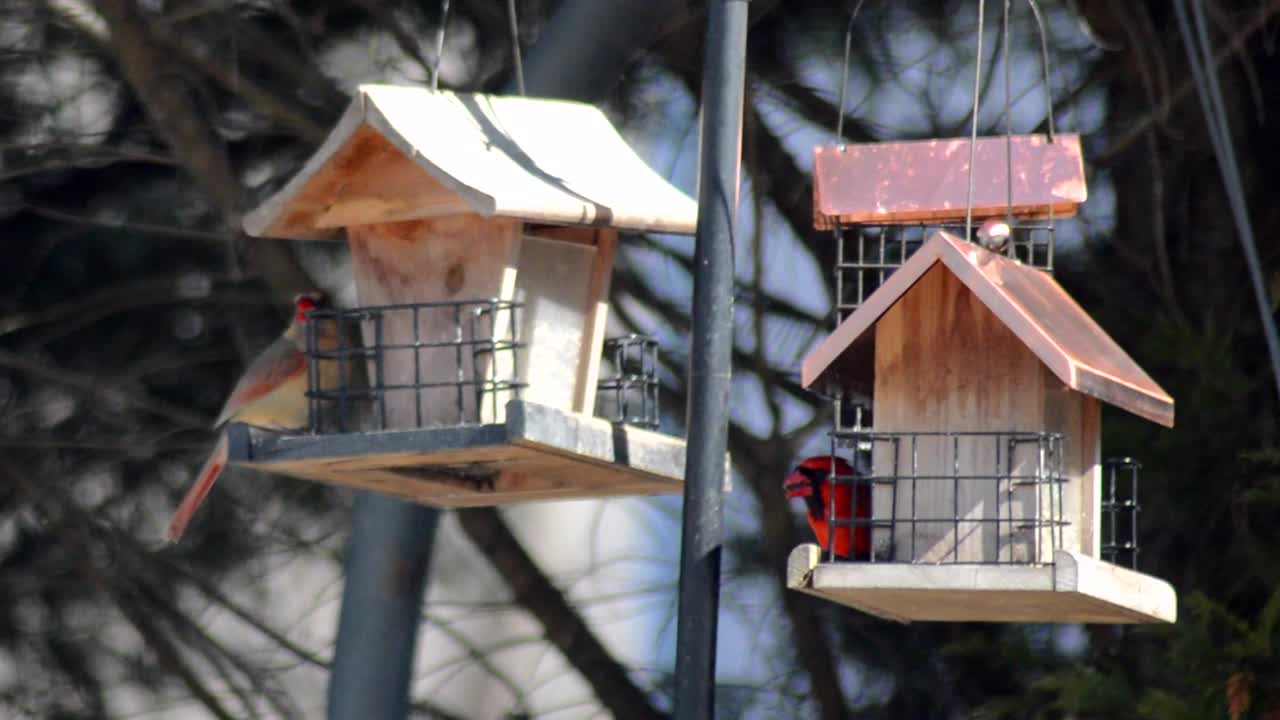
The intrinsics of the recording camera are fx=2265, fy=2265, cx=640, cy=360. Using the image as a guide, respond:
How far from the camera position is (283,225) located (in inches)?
168

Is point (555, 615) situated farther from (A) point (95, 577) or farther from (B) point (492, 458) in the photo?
(B) point (492, 458)

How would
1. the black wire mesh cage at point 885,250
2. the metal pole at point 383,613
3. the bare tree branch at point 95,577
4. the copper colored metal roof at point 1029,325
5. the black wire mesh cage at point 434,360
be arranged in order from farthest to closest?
the bare tree branch at point 95,577 < the metal pole at point 383,613 < the black wire mesh cage at point 885,250 < the black wire mesh cage at point 434,360 < the copper colored metal roof at point 1029,325

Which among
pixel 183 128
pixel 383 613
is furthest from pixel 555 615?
pixel 183 128

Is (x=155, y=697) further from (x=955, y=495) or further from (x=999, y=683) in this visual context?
(x=955, y=495)

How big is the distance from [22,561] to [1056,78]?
354 cm

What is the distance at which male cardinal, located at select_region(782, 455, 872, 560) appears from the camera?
3973 millimetres

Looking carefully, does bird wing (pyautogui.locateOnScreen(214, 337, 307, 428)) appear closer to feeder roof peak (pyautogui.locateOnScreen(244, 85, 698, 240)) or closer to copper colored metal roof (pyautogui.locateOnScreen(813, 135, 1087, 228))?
feeder roof peak (pyautogui.locateOnScreen(244, 85, 698, 240))

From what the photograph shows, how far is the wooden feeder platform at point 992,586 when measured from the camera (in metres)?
3.54

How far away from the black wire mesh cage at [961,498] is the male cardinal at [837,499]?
48 mm

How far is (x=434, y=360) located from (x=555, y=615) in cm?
281

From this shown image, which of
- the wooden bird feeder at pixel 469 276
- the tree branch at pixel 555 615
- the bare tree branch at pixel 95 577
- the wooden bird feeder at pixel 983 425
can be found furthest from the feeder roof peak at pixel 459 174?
the bare tree branch at pixel 95 577

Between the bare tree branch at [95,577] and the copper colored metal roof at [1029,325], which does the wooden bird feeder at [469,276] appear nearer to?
the copper colored metal roof at [1029,325]

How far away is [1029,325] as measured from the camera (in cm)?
371

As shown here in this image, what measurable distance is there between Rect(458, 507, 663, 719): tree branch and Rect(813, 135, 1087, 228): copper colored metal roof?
2913 millimetres
